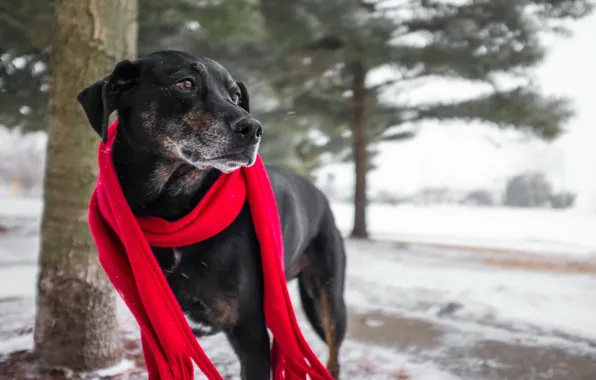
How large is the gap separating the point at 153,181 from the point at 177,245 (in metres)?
0.25

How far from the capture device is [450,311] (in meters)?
3.91

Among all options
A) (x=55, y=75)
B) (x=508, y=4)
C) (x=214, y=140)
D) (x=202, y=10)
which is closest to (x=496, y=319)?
(x=214, y=140)

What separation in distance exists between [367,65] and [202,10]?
2.81 m

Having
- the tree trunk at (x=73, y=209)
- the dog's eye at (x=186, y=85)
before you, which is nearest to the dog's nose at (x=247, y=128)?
the dog's eye at (x=186, y=85)

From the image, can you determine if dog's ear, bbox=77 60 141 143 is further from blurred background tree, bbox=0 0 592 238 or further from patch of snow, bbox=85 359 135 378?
blurred background tree, bbox=0 0 592 238

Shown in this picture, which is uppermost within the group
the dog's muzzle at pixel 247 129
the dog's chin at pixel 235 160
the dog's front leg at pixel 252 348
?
the dog's muzzle at pixel 247 129

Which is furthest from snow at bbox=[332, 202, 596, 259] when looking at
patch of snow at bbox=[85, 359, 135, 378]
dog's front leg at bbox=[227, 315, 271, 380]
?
dog's front leg at bbox=[227, 315, 271, 380]

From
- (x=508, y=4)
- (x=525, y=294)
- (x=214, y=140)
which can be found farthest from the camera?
(x=508, y=4)

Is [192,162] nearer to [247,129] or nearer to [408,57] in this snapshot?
[247,129]

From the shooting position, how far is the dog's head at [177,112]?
1586 mm

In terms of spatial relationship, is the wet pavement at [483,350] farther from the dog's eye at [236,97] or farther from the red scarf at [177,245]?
the dog's eye at [236,97]

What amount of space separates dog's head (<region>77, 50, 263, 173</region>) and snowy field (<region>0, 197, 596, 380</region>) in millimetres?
1427

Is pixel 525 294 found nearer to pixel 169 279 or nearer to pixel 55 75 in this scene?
pixel 169 279

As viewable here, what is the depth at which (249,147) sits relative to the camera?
1585 mm
